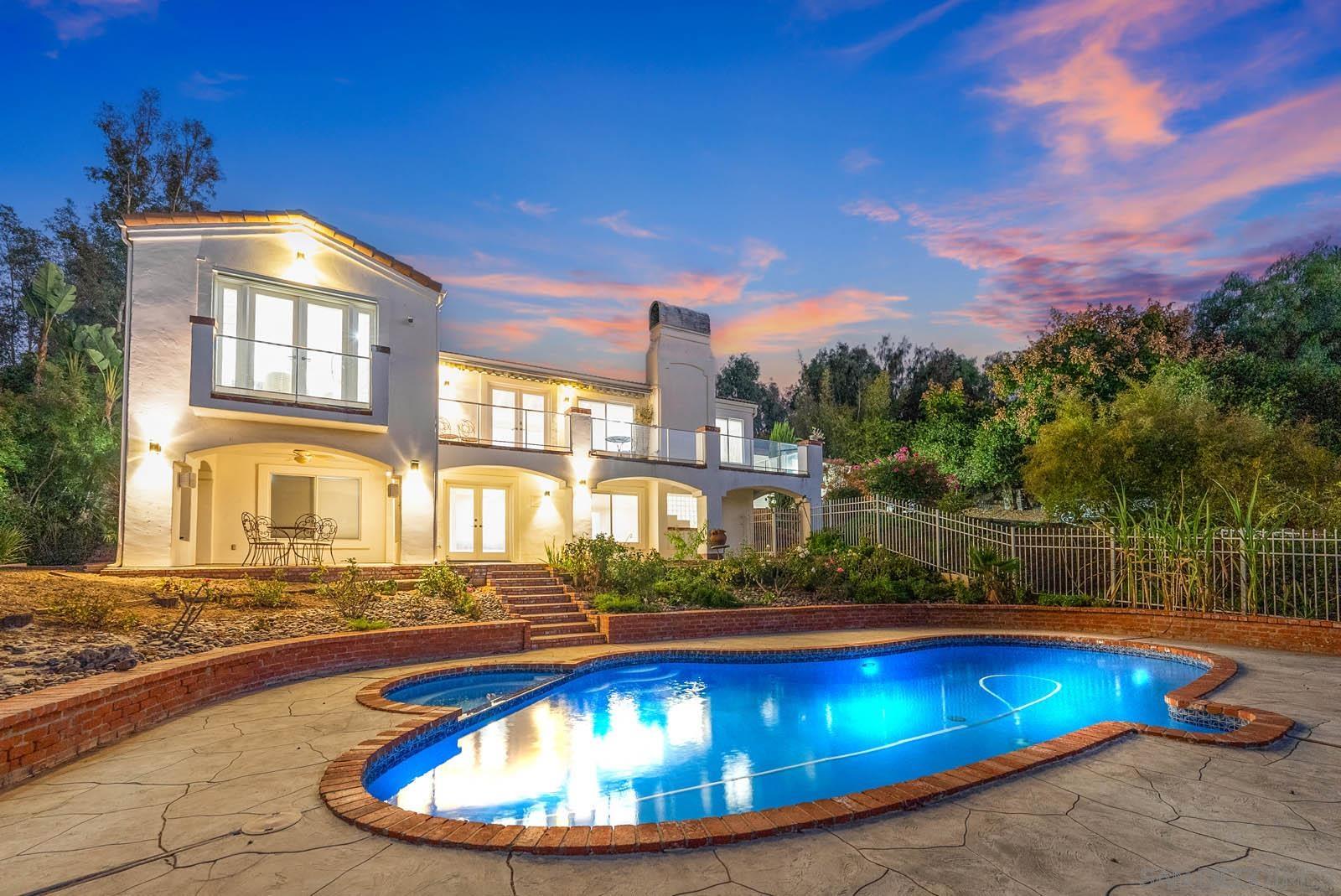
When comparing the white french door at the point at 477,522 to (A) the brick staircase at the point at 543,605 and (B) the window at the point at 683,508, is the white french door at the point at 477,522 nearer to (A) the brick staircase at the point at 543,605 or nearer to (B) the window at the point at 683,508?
(A) the brick staircase at the point at 543,605

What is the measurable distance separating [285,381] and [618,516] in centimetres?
912

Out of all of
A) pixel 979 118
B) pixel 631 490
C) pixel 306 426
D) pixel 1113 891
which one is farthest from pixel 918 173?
pixel 1113 891

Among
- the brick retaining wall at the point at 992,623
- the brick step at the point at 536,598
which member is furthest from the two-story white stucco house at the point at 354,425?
the brick retaining wall at the point at 992,623

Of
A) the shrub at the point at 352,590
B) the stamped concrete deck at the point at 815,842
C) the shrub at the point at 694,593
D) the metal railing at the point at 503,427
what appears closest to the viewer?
the stamped concrete deck at the point at 815,842

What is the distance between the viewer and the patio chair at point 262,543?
1262 centimetres

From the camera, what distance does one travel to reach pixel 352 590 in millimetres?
10125

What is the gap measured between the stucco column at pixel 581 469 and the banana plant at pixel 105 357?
45.9 feet

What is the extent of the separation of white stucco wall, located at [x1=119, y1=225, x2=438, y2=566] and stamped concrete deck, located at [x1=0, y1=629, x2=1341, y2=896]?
8.20 m

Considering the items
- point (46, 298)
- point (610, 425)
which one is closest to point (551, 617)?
point (610, 425)

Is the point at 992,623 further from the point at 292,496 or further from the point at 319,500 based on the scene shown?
the point at 292,496

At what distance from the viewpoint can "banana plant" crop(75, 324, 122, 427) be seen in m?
20.2

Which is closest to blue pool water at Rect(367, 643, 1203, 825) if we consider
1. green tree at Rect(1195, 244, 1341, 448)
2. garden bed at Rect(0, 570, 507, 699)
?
garden bed at Rect(0, 570, 507, 699)

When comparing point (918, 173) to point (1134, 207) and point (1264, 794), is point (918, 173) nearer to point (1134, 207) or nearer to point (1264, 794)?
point (1134, 207)

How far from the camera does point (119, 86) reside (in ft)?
80.3
